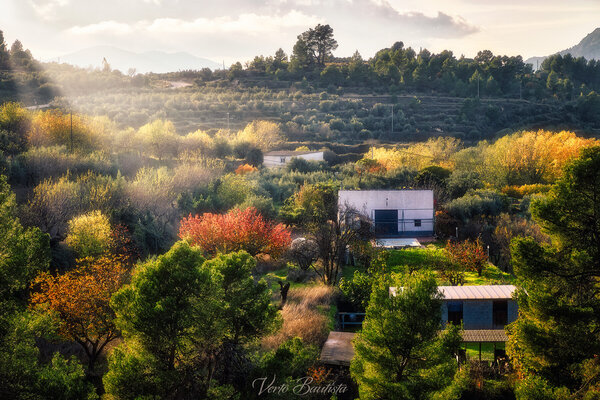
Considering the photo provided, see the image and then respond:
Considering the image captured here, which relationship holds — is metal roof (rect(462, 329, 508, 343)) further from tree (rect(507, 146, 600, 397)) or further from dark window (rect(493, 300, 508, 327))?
tree (rect(507, 146, 600, 397))

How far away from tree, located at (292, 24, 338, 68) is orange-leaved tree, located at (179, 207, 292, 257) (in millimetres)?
73556

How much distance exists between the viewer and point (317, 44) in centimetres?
9231

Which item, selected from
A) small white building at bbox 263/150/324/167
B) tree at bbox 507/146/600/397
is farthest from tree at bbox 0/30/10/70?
tree at bbox 507/146/600/397

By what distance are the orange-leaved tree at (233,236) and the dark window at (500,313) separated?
9493 millimetres

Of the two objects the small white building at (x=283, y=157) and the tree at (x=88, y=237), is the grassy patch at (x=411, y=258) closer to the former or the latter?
the tree at (x=88, y=237)

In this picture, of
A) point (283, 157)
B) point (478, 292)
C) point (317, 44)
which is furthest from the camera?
point (317, 44)

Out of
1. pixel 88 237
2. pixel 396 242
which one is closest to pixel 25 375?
pixel 88 237

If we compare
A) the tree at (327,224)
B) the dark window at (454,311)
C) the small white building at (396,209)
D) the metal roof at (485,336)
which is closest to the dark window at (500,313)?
the dark window at (454,311)

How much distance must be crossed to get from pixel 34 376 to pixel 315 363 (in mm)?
6682

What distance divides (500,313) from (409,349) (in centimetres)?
700

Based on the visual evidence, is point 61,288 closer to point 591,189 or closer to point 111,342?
point 111,342

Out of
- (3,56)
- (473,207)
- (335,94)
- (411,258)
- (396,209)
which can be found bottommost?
(411,258)

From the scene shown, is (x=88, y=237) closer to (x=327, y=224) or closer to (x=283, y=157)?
(x=327, y=224)

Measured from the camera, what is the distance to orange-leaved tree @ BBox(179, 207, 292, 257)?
792 inches
